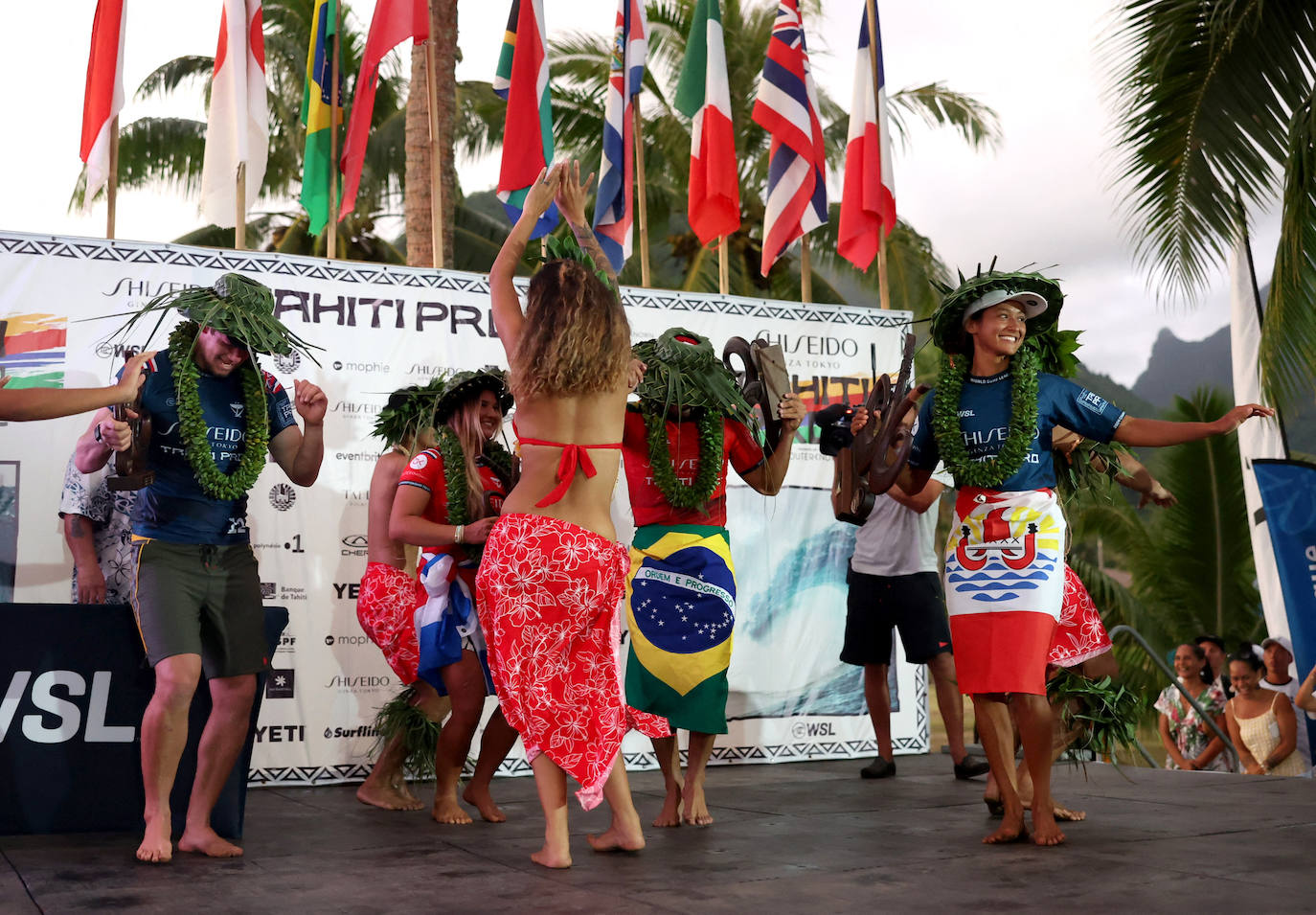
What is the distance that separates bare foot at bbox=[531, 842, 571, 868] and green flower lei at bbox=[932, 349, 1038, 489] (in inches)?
71.8

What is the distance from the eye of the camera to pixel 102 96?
22.1 ft

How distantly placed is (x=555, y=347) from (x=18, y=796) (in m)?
2.46

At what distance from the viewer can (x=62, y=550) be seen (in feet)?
19.8

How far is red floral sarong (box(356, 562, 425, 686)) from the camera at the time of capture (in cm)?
550

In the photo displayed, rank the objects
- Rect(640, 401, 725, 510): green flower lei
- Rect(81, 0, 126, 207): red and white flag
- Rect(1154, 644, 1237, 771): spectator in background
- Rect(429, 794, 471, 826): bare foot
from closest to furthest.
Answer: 1. Rect(640, 401, 725, 510): green flower lei
2. Rect(429, 794, 471, 826): bare foot
3. Rect(81, 0, 126, 207): red and white flag
4. Rect(1154, 644, 1237, 771): spectator in background

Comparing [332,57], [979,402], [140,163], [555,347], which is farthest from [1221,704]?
[140,163]

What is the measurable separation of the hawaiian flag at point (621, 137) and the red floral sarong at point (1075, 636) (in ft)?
13.6

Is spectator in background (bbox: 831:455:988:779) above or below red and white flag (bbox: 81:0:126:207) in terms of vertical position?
below

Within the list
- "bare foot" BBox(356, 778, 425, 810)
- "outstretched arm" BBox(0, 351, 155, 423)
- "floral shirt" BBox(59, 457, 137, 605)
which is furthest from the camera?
"floral shirt" BBox(59, 457, 137, 605)

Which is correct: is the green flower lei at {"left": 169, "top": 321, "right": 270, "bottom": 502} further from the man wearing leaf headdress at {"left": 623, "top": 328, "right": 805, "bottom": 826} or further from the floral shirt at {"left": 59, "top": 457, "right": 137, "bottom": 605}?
the floral shirt at {"left": 59, "top": 457, "right": 137, "bottom": 605}

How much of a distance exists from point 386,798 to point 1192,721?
17.7 feet

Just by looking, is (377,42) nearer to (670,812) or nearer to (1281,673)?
(670,812)

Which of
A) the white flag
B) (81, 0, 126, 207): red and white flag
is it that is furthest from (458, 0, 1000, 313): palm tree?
(81, 0, 126, 207): red and white flag

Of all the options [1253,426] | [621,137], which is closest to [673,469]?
[621,137]
